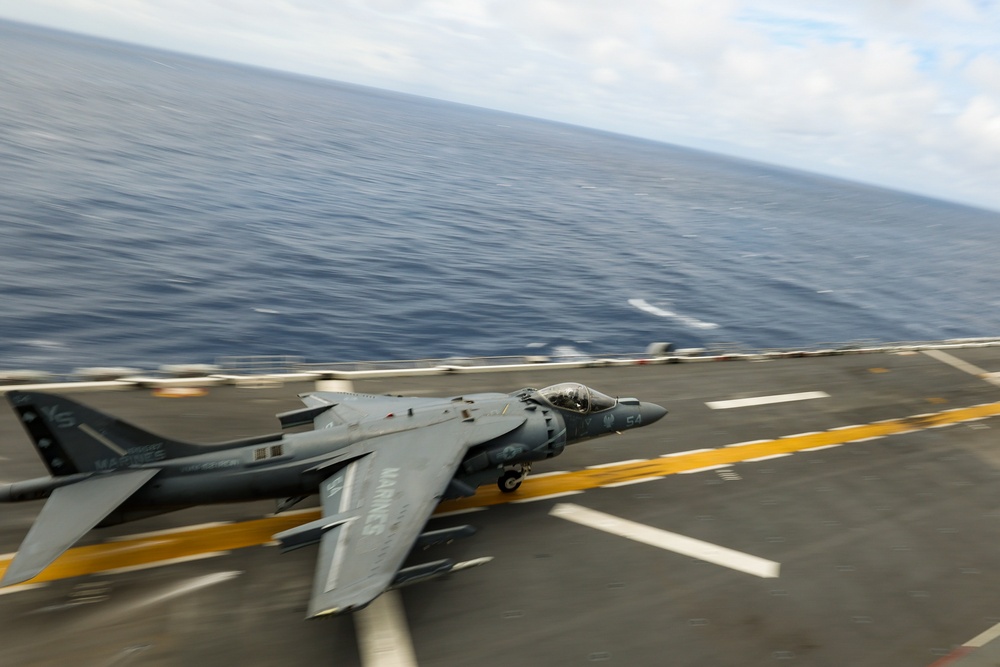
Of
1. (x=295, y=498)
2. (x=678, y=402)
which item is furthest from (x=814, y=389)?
(x=295, y=498)

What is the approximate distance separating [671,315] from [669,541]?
174 feet

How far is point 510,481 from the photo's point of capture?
1873 cm

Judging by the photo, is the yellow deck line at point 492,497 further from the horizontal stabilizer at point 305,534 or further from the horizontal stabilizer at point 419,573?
the horizontal stabilizer at point 419,573

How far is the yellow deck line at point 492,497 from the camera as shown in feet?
48.0

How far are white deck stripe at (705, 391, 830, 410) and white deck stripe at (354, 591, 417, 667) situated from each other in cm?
1885

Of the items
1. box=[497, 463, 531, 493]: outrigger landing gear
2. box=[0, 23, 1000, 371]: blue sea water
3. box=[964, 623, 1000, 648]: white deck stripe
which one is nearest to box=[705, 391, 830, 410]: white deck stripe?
box=[497, 463, 531, 493]: outrigger landing gear

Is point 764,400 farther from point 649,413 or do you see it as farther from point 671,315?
point 671,315

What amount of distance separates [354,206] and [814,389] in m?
83.5

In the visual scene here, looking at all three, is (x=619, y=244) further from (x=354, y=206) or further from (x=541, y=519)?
(x=541, y=519)

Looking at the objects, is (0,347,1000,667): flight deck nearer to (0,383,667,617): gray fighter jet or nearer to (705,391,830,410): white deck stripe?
(0,383,667,617): gray fighter jet

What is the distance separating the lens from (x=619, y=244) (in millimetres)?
102000

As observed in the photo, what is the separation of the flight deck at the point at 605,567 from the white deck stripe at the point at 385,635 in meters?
0.04

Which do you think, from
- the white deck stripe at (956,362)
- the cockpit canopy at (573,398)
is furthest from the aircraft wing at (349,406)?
the white deck stripe at (956,362)

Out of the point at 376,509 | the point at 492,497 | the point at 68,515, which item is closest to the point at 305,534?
the point at 376,509
